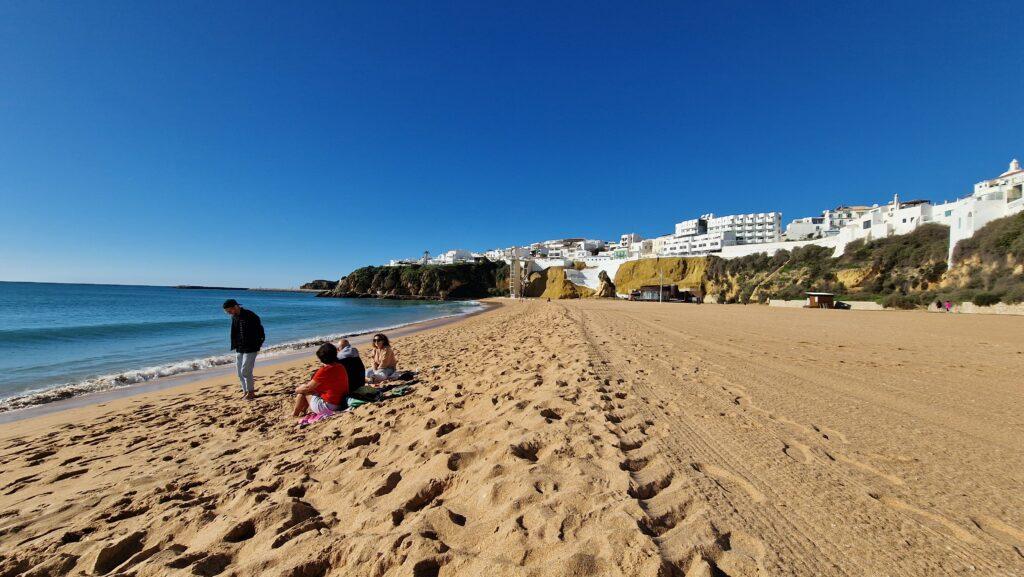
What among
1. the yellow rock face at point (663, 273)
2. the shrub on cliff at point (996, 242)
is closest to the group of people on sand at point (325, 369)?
the shrub on cliff at point (996, 242)

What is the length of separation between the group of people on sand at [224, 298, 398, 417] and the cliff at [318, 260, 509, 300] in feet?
230

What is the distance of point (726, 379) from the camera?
5355 millimetres

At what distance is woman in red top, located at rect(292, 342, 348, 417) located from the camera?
16.0 ft

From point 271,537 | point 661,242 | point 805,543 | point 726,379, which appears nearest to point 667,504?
point 805,543

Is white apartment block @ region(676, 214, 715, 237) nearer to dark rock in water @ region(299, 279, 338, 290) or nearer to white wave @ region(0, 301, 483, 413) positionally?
white wave @ region(0, 301, 483, 413)

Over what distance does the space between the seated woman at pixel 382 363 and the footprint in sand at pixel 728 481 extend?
514cm

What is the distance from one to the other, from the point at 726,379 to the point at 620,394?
201cm

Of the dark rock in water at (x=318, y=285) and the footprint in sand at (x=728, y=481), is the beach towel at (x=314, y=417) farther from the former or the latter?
the dark rock in water at (x=318, y=285)

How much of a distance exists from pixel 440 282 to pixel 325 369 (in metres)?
74.5

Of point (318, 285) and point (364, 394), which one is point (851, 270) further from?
point (318, 285)

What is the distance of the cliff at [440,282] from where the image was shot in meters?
78.4

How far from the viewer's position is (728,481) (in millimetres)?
2408

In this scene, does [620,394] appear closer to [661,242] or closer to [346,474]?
[346,474]

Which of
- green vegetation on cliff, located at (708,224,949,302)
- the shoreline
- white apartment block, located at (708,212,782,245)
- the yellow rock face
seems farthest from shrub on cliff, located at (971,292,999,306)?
white apartment block, located at (708,212,782,245)
